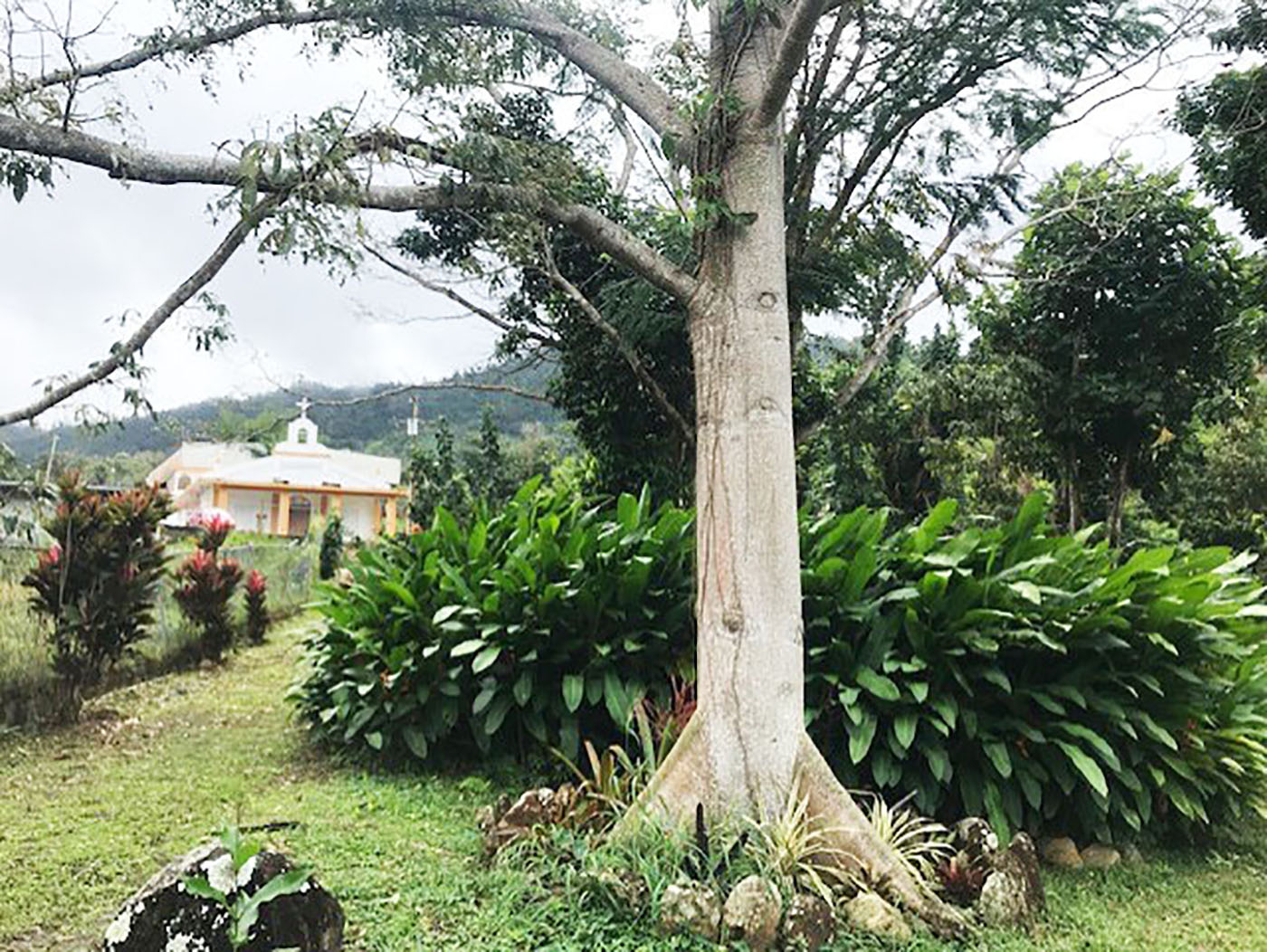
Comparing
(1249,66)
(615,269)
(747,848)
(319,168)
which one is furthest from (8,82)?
(1249,66)

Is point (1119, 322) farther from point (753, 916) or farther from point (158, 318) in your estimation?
point (158, 318)

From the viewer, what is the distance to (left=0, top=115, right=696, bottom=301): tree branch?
2928 millimetres

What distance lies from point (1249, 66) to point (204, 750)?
1030 cm

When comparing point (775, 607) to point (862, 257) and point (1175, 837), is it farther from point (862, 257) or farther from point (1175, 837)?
point (862, 257)

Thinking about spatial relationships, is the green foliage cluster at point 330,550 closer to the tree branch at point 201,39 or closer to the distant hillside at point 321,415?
the distant hillside at point 321,415

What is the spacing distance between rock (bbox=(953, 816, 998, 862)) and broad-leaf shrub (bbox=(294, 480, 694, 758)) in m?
1.38

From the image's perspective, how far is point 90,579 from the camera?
5.64 m

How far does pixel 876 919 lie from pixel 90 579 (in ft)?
16.8

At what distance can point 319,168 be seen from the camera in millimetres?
3098

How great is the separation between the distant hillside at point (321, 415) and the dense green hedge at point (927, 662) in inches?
54.0

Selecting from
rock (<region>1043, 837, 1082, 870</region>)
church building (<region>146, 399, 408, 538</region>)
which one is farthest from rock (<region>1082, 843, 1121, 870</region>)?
church building (<region>146, 399, 408, 538</region>)

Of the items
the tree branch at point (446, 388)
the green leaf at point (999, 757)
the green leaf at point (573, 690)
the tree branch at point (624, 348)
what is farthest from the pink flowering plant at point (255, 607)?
the green leaf at point (999, 757)

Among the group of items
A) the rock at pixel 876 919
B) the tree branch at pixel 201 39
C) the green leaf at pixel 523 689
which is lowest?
the rock at pixel 876 919

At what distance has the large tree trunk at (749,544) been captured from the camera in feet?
10.2
